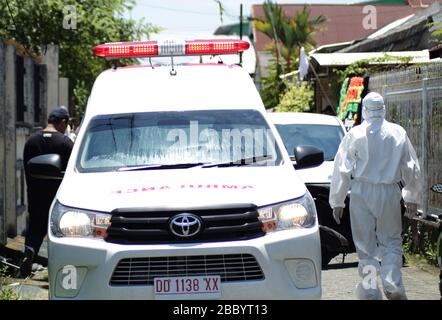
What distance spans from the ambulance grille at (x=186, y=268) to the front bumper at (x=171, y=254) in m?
0.04

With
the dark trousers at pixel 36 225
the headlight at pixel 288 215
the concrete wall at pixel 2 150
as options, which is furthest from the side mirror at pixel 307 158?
the concrete wall at pixel 2 150

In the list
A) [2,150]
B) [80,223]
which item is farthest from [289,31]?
[80,223]

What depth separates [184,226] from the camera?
655cm

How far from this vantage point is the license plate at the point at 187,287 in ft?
21.3

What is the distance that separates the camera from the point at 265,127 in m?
8.03

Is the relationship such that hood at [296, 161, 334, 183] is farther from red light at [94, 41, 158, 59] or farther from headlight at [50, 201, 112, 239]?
headlight at [50, 201, 112, 239]

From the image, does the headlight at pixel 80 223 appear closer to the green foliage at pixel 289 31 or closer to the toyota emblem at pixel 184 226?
the toyota emblem at pixel 184 226

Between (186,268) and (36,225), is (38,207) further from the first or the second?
(186,268)

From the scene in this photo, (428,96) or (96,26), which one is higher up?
(96,26)

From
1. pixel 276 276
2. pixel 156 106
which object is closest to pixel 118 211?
pixel 276 276

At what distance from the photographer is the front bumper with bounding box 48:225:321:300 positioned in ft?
21.2

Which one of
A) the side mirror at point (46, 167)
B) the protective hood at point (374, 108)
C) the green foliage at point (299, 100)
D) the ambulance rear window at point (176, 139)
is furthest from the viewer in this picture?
the green foliage at point (299, 100)

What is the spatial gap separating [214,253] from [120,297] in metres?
0.72
